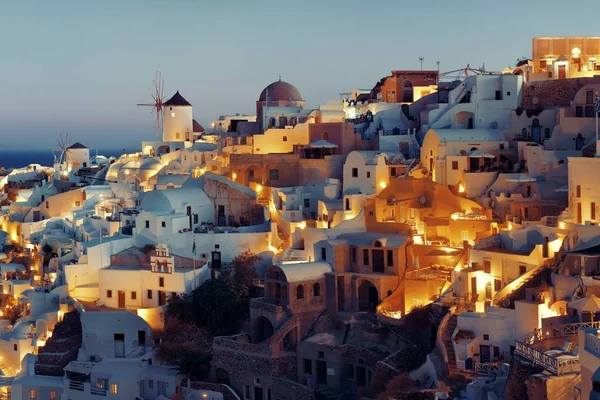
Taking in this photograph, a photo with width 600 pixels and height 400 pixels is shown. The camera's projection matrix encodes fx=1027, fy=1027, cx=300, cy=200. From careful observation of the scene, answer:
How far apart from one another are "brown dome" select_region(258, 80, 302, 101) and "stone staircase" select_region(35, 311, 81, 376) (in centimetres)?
1954

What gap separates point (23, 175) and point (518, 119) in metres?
35.4

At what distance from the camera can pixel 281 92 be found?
171 feet

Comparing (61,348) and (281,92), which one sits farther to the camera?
(281,92)

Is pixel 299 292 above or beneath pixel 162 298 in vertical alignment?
above

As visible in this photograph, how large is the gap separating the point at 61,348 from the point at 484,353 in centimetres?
1592

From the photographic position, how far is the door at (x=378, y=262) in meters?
32.9

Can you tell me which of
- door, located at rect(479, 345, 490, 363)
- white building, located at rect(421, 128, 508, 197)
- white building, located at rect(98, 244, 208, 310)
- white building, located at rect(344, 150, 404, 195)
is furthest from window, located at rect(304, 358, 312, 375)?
white building, located at rect(421, 128, 508, 197)

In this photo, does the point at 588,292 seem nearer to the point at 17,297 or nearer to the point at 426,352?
the point at 426,352

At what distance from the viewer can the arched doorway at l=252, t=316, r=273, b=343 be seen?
3253 centimetres

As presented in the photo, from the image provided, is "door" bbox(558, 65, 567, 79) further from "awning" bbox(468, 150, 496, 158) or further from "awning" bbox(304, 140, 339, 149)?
"awning" bbox(304, 140, 339, 149)

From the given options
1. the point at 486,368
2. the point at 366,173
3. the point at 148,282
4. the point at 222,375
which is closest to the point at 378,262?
the point at 366,173

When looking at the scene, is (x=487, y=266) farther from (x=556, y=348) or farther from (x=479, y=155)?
(x=556, y=348)

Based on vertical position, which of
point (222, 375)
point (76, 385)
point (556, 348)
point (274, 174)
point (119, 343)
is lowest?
point (76, 385)

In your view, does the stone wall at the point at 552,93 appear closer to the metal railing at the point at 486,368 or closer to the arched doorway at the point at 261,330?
the arched doorway at the point at 261,330
